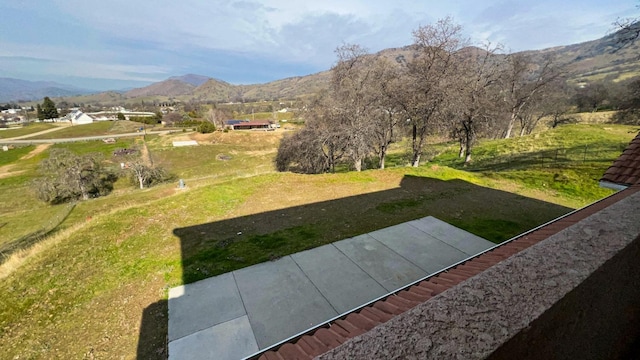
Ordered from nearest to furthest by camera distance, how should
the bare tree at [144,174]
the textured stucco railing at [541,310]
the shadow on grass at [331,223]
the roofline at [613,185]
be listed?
the textured stucco railing at [541,310] → the roofline at [613,185] → the shadow on grass at [331,223] → the bare tree at [144,174]

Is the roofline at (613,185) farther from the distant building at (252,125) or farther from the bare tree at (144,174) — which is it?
the distant building at (252,125)

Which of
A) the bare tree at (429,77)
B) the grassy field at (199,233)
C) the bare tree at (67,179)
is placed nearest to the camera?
the grassy field at (199,233)

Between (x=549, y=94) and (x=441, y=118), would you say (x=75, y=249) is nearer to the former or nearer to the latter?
(x=441, y=118)

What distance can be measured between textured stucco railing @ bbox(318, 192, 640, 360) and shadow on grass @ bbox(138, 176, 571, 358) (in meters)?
4.74

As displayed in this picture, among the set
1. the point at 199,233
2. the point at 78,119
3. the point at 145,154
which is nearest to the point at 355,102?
the point at 199,233

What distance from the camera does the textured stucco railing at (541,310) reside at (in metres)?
1.31

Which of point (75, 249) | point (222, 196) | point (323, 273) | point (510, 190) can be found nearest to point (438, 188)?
point (510, 190)

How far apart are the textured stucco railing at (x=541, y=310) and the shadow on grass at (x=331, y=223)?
474 centimetres

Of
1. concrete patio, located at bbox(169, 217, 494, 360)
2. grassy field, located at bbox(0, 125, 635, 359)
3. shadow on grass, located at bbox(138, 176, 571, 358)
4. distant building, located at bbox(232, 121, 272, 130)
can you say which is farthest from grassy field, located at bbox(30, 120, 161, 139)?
concrete patio, located at bbox(169, 217, 494, 360)

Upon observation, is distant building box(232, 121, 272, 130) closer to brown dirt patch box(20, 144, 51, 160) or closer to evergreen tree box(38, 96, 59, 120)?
brown dirt patch box(20, 144, 51, 160)

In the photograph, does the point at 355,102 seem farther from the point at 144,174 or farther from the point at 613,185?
the point at 144,174

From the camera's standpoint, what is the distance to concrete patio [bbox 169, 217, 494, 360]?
4395 millimetres

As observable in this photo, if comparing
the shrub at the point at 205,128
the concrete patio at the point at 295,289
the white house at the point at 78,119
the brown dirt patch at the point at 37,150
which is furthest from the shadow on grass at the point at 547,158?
the white house at the point at 78,119

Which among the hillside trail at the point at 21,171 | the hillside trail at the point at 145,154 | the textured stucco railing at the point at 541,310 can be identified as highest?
the textured stucco railing at the point at 541,310
